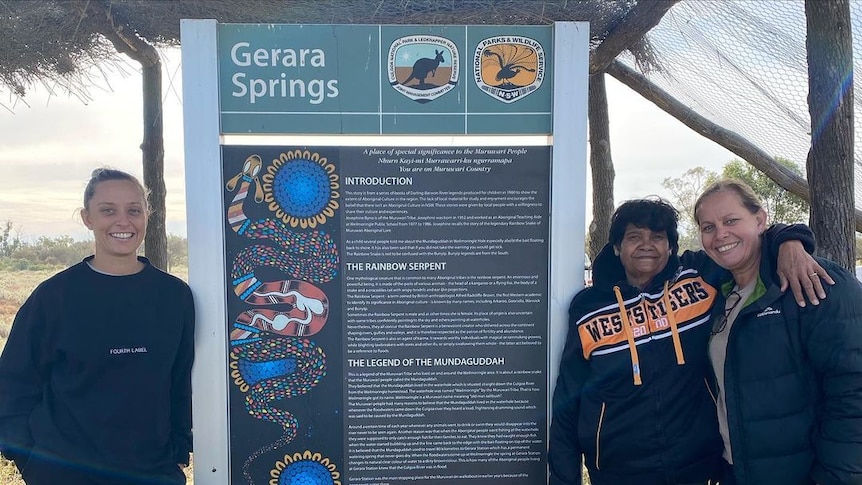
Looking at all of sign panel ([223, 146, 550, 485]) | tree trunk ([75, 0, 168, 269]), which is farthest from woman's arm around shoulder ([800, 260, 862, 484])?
tree trunk ([75, 0, 168, 269])

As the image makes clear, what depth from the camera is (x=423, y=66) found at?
2.52 metres

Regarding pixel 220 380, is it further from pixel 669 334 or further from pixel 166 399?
pixel 669 334

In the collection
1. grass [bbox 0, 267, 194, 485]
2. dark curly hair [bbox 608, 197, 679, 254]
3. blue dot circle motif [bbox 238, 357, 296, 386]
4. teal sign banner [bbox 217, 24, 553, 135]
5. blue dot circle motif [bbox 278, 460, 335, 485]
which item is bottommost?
grass [bbox 0, 267, 194, 485]

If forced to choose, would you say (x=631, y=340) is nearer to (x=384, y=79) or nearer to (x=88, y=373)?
(x=384, y=79)

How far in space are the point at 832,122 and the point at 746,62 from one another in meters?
1.22

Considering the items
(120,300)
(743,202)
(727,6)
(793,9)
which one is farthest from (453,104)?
(793,9)

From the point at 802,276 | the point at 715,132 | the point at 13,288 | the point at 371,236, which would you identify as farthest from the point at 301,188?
the point at 13,288

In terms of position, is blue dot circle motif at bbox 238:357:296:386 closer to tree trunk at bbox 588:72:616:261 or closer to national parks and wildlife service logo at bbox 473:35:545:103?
national parks and wildlife service logo at bbox 473:35:545:103

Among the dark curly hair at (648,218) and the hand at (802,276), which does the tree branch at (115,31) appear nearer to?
the dark curly hair at (648,218)

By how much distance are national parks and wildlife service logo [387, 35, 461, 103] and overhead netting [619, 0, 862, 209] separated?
1.67m

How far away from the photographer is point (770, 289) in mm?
2117

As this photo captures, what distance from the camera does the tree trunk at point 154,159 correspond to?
3.90 meters

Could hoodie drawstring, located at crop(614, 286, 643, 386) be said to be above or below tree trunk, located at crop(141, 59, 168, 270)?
below

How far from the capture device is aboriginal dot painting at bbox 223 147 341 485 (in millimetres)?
2510
